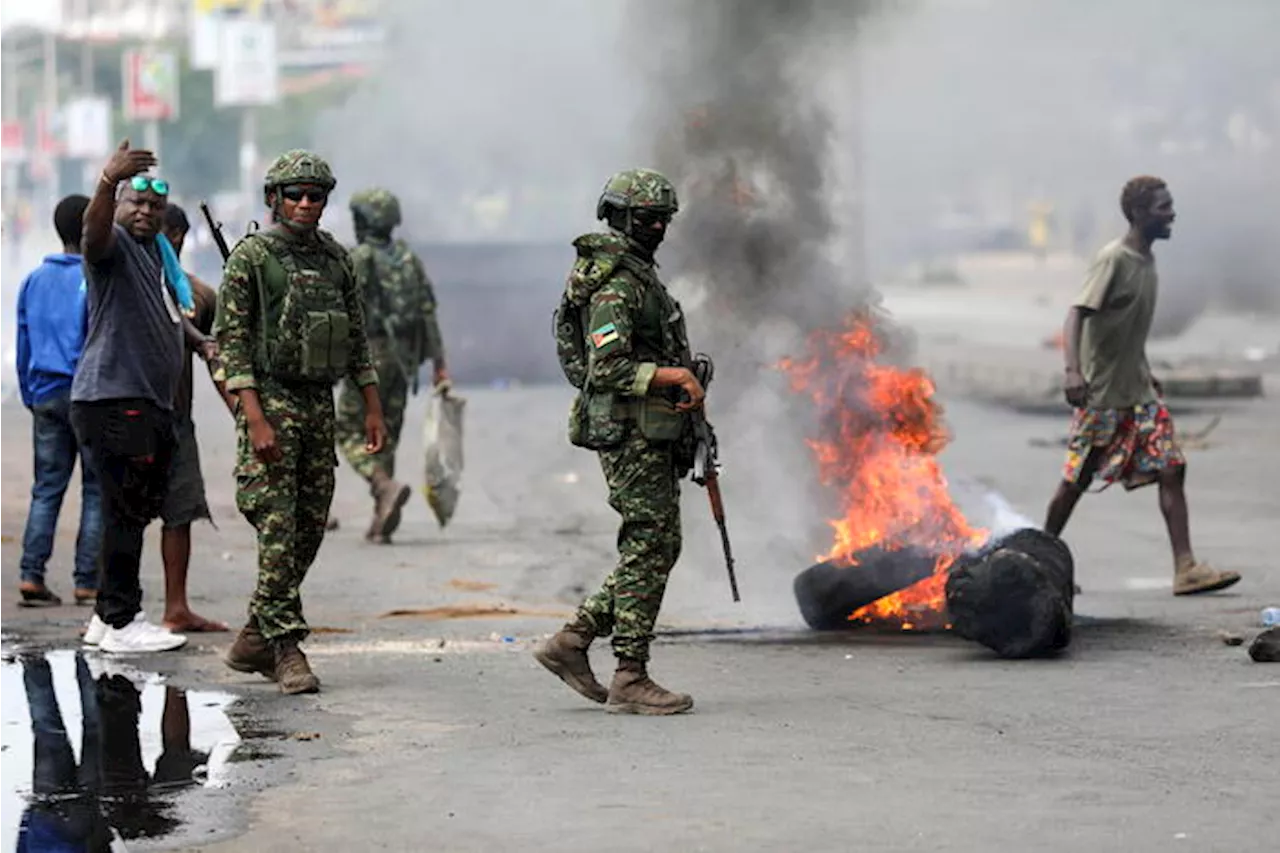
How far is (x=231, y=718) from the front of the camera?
24.6 feet

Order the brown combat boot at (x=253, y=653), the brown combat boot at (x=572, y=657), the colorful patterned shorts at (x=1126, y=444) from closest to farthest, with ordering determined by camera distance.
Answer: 1. the brown combat boot at (x=572, y=657)
2. the brown combat boot at (x=253, y=653)
3. the colorful patterned shorts at (x=1126, y=444)

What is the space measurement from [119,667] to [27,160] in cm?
11325

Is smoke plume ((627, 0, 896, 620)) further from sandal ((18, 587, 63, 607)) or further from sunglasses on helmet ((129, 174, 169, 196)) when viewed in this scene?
sandal ((18, 587, 63, 607))

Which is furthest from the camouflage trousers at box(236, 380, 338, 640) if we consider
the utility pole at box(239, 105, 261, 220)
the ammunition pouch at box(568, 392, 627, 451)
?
the utility pole at box(239, 105, 261, 220)

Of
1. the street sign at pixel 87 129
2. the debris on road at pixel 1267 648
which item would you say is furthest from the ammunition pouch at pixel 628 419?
the street sign at pixel 87 129

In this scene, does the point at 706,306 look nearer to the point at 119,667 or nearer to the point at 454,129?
the point at 119,667

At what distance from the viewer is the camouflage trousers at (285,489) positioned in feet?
26.0

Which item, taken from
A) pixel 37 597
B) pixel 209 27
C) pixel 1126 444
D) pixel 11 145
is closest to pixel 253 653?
pixel 37 597

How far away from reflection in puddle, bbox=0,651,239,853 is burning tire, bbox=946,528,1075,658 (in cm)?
255

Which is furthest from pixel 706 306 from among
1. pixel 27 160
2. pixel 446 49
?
A: pixel 27 160

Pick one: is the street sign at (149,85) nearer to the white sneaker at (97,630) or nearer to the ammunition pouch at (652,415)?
the white sneaker at (97,630)

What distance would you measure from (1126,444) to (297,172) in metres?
4.33

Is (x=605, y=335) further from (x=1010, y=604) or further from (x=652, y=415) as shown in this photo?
(x=1010, y=604)

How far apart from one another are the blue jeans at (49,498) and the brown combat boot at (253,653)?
2.11 metres
